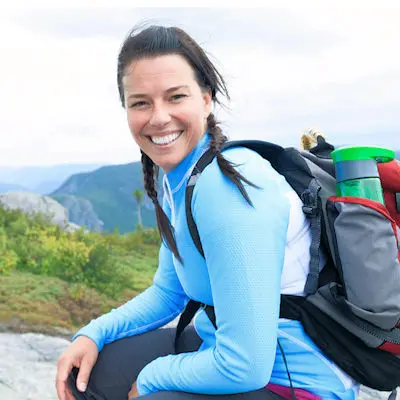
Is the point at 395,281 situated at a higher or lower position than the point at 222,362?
higher

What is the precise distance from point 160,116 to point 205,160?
24 centimetres

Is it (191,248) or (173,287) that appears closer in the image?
(191,248)

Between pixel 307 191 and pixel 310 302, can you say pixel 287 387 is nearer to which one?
pixel 310 302

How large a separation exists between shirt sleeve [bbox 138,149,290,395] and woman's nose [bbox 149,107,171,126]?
11.2 inches

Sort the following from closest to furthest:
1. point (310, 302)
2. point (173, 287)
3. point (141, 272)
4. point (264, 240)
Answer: point (264, 240) → point (310, 302) → point (173, 287) → point (141, 272)

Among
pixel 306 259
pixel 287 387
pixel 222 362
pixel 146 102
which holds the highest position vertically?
pixel 146 102

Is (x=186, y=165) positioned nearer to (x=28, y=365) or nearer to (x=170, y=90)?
(x=170, y=90)

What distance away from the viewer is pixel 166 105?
204cm

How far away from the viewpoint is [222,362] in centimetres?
180

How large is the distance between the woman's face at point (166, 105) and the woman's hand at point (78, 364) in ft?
2.85

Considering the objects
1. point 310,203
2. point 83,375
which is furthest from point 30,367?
point 310,203

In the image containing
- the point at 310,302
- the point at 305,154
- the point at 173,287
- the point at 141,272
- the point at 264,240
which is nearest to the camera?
the point at 264,240

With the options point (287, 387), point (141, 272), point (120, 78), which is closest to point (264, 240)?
point (287, 387)

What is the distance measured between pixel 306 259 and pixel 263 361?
35 cm
